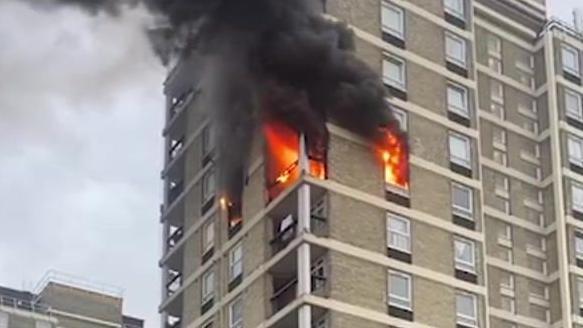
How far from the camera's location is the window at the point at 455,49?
72.6 metres

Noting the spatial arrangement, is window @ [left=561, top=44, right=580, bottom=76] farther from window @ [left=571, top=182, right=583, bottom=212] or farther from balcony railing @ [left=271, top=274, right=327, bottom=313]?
balcony railing @ [left=271, top=274, right=327, bottom=313]

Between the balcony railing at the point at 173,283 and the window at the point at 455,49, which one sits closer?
the window at the point at 455,49

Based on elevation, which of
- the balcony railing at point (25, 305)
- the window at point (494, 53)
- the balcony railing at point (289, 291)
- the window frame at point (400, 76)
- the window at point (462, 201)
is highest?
the window at point (494, 53)

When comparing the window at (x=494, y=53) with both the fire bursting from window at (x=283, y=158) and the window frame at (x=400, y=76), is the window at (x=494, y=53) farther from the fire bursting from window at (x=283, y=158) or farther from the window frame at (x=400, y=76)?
the fire bursting from window at (x=283, y=158)

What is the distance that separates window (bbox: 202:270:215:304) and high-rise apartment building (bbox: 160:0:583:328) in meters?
A: 0.11

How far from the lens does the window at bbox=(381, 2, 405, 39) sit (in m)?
70.5

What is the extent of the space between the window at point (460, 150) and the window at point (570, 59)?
12.0 meters

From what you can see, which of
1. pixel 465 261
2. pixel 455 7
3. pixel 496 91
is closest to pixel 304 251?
pixel 465 261

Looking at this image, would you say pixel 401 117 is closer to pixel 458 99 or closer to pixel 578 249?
pixel 458 99

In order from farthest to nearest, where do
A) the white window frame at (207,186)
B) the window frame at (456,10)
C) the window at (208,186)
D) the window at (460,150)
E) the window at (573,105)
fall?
the window at (573,105) < the window frame at (456,10) < the window at (208,186) < the white window frame at (207,186) < the window at (460,150)

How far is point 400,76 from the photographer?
69.8m

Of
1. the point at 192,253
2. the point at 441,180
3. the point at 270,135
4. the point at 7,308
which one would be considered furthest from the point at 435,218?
the point at 7,308

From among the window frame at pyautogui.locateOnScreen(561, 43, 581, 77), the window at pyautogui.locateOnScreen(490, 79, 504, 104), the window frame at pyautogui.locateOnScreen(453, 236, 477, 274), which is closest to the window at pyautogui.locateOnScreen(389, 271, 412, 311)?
the window frame at pyautogui.locateOnScreen(453, 236, 477, 274)

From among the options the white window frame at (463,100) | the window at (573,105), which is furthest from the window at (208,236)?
the window at (573,105)
